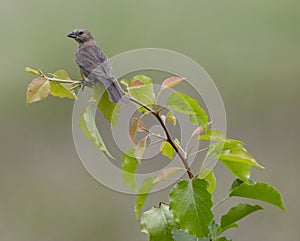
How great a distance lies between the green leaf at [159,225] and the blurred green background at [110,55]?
1.55 metres

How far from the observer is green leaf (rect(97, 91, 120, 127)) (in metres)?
0.49

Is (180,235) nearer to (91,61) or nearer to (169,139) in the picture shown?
(169,139)

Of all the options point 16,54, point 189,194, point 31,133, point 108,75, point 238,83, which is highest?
point 16,54

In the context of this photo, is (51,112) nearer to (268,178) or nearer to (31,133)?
(31,133)

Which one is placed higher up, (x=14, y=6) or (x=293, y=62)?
(x=14, y=6)

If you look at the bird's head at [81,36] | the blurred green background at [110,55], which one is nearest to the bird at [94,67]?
the bird's head at [81,36]

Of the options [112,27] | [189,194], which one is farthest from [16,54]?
[189,194]

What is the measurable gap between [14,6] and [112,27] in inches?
18.1

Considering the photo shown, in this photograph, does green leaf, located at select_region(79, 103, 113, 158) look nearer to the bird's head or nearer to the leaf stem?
the leaf stem

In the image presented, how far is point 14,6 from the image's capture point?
7.75 feet

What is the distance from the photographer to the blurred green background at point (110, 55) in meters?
2.13

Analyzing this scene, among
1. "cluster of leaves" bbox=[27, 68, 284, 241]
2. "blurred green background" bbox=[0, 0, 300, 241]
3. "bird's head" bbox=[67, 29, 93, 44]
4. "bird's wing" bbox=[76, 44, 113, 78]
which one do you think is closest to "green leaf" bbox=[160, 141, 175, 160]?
"cluster of leaves" bbox=[27, 68, 284, 241]

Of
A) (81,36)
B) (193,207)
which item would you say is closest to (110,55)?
(81,36)

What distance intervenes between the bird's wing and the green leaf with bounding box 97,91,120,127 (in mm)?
71
